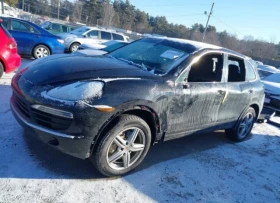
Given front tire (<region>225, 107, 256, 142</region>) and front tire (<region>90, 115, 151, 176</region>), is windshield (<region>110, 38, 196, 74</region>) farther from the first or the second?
front tire (<region>225, 107, 256, 142</region>)

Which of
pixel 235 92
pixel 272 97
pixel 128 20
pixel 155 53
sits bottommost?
pixel 272 97

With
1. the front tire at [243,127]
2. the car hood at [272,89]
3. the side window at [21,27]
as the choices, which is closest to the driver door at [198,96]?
the front tire at [243,127]

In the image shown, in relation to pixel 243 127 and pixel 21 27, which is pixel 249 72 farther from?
pixel 21 27

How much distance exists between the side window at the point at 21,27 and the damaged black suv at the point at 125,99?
6.40m

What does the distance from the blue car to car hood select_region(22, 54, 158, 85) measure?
643 centimetres

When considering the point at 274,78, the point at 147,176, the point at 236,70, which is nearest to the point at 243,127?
the point at 236,70

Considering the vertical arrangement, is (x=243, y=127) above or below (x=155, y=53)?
below

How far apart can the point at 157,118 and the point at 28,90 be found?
4.88 ft

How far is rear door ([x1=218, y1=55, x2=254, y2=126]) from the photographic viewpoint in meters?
4.11

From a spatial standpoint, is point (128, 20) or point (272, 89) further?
point (128, 20)

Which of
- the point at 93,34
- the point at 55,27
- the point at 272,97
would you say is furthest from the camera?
the point at 55,27

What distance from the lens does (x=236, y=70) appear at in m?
4.48

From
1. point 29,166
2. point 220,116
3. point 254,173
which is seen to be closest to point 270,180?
point 254,173

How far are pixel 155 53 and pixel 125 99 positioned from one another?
1.35 metres
